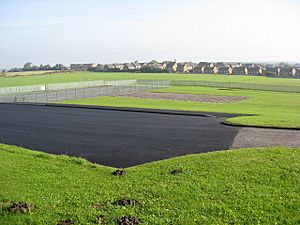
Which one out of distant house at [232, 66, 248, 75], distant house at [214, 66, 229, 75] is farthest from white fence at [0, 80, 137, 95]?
distant house at [214, 66, 229, 75]

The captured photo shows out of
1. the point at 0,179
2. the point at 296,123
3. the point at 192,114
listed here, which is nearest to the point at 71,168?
the point at 0,179

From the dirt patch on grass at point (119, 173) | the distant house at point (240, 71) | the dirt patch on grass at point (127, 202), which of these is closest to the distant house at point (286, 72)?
the distant house at point (240, 71)

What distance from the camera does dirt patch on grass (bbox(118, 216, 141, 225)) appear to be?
305 inches

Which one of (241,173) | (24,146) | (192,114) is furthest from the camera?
(192,114)

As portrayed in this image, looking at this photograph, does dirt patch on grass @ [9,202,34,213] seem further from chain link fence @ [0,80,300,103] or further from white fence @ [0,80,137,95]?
white fence @ [0,80,137,95]

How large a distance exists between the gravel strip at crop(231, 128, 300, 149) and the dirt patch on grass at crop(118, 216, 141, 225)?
33.1 feet

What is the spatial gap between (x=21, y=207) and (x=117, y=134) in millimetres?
12908

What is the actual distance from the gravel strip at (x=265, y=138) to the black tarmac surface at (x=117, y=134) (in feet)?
1.76

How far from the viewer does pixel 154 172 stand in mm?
12172

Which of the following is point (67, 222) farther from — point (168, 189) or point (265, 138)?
point (265, 138)

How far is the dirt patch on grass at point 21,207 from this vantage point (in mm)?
8430

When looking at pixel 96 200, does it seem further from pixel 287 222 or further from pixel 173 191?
pixel 287 222

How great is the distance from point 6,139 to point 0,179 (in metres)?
9.54

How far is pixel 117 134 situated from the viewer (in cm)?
2142
